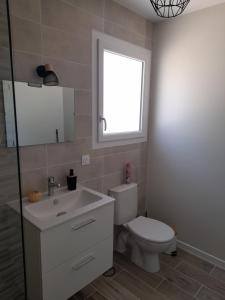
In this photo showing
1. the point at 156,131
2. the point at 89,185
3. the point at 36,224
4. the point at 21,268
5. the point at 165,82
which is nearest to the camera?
the point at 36,224

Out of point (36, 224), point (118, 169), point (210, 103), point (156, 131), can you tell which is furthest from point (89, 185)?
point (210, 103)

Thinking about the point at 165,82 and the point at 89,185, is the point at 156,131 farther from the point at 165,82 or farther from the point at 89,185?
the point at 89,185

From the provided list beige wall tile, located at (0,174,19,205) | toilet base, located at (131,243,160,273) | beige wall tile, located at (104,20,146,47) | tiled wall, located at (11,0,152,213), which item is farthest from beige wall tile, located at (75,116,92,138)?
toilet base, located at (131,243,160,273)

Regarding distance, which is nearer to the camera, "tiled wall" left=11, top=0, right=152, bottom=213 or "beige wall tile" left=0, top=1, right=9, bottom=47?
"beige wall tile" left=0, top=1, right=9, bottom=47

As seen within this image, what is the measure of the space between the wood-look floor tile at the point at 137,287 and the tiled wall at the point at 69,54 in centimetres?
84

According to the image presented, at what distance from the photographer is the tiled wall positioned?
142cm

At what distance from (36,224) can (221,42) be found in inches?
83.1

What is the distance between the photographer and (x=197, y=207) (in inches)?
89.4

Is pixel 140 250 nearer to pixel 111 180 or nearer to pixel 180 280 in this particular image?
pixel 180 280

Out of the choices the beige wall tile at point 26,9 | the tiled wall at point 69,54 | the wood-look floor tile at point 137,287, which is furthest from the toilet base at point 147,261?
the beige wall tile at point 26,9

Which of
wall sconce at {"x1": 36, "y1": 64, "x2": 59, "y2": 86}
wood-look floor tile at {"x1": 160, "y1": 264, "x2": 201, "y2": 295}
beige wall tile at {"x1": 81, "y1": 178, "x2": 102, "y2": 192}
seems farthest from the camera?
beige wall tile at {"x1": 81, "y1": 178, "x2": 102, "y2": 192}

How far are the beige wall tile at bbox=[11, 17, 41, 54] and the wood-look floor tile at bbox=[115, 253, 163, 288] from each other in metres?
2.07

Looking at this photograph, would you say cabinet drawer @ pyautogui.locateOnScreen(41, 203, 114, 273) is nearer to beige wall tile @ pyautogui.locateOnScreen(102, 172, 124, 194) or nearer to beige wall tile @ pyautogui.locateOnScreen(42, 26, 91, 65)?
beige wall tile @ pyautogui.locateOnScreen(102, 172, 124, 194)

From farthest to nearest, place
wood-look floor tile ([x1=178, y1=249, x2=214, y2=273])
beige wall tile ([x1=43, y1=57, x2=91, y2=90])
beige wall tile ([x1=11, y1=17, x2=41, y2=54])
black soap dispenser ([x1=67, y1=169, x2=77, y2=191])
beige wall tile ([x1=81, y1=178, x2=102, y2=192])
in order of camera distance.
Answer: wood-look floor tile ([x1=178, y1=249, x2=214, y2=273]), beige wall tile ([x1=81, y1=178, x2=102, y2=192]), black soap dispenser ([x1=67, y1=169, x2=77, y2=191]), beige wall tile ([x1=43, y1=57, x2=91, y2=90]), beige wall tile ([x1=11, y1=17, x2=41, y2=54])
